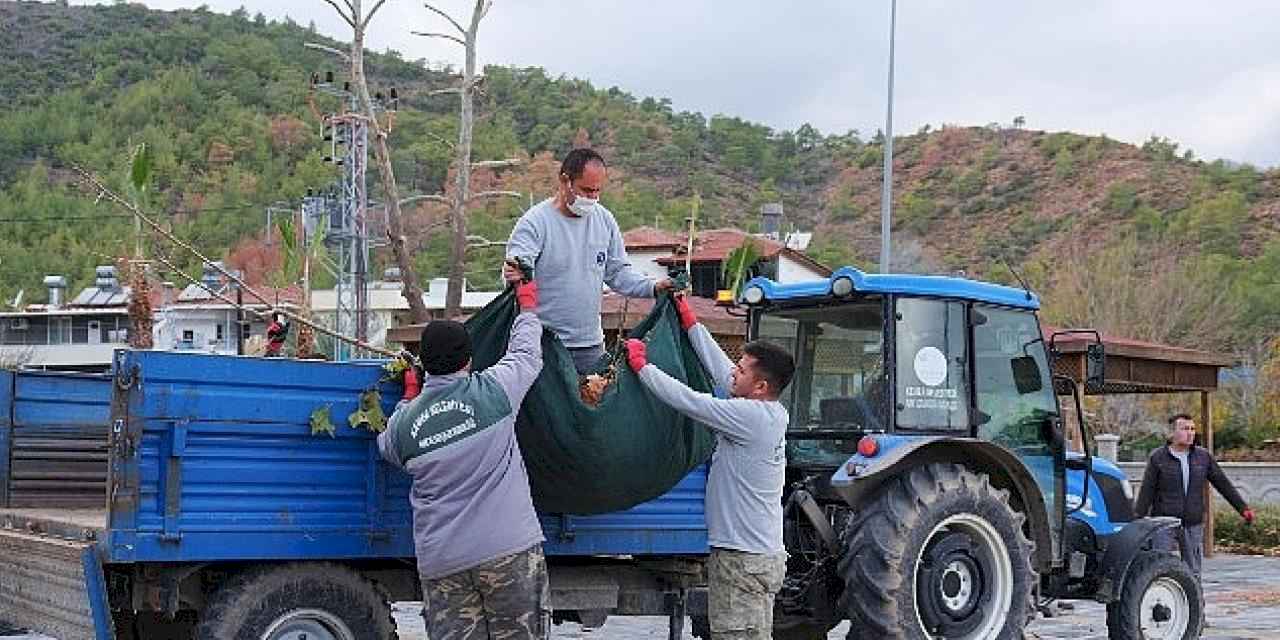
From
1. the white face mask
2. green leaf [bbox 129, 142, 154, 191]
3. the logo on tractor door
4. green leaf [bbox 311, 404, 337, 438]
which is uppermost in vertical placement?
green leaf [bbox 129, 142, 154, 191]

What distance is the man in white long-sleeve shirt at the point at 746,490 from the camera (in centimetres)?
679

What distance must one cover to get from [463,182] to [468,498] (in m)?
8.48

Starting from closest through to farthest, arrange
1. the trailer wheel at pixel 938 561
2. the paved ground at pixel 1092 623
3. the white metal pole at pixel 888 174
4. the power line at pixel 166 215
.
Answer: the trailer wheel at pixel 938 561 < the paved ground at pixel 1092 623 < the white metal pole at pixel 888 174 < the power line at pixel 166 215

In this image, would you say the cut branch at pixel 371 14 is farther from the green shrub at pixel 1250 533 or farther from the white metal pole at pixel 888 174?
the green shrub at pixel 1250 533

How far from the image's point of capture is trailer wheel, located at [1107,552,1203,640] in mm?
9695

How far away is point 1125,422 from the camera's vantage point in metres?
36.9

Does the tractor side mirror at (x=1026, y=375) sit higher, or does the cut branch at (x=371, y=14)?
the cut branch at (x=371, y=14)

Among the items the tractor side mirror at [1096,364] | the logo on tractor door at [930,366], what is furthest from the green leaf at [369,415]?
the tractor side mirror at [1096,364]

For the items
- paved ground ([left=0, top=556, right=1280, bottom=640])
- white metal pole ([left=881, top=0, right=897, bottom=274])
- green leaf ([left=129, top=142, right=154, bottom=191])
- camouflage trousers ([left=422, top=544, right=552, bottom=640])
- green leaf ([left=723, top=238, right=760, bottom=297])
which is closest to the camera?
camouflage trousers ([left=422, top=544, right=552, bottom=640])

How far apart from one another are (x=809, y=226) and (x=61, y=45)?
5156cm

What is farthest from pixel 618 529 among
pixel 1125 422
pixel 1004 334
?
pixel 1125 422

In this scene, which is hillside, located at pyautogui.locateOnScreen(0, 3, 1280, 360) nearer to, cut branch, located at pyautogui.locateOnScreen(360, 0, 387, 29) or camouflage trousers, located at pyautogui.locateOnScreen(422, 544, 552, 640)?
cut branch, located at pyautogui.locateOnScreen(360, 0, 387, 29)

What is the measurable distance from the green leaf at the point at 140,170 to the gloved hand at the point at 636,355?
725 centimetres

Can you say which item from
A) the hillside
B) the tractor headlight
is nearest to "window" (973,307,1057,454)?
the tractor headlight
